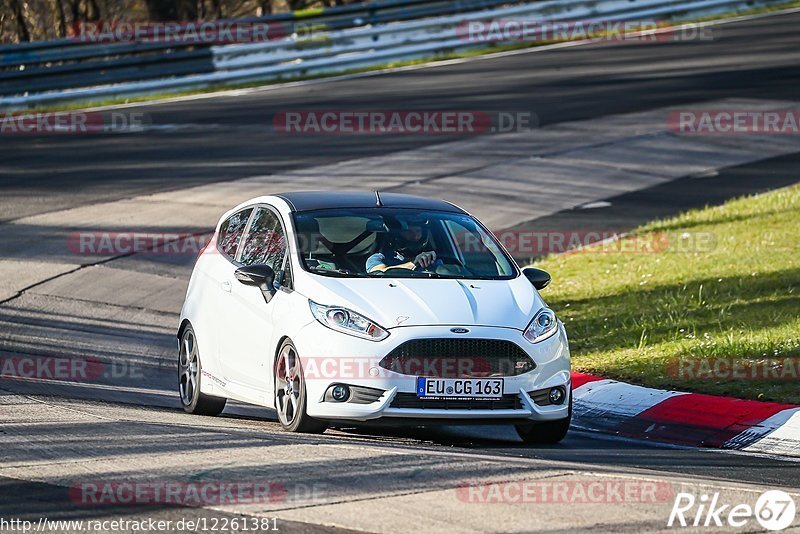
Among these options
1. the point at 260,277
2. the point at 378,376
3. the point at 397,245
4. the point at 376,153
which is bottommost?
the point at 376,153

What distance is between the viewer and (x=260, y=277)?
9.51m

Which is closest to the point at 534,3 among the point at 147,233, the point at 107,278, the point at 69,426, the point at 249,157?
the point at 249,157

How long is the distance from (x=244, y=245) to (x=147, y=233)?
7309 millimetres

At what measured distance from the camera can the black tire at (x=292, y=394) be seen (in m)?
8.94

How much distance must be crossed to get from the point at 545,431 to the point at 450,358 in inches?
38.5

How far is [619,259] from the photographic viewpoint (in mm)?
15750

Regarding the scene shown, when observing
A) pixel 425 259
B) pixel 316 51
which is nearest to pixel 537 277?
pixel 425 259

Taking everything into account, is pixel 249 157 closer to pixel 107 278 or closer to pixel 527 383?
pixel 107 278

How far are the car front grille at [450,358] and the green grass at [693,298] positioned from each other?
7.40 ft

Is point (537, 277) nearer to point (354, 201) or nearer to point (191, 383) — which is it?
point (354, 201)

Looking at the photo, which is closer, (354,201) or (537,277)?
(537,277)

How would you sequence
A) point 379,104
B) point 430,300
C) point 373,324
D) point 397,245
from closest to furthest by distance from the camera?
point 373,324
point 430,300
point 397,245
point 379,104

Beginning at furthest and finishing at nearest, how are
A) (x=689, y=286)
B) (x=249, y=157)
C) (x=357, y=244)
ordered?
(x=249, y=157)
(x=689, y=286)
(x=357, y=244)

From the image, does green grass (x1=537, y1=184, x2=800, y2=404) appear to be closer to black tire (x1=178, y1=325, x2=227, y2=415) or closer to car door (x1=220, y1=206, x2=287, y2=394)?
car door (x1=220, y1=206, x2=287, y2=394)
